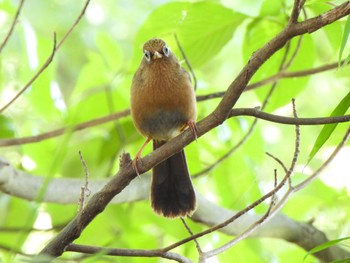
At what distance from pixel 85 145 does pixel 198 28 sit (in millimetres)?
821

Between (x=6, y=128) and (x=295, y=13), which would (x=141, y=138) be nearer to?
(x=6, y=128)

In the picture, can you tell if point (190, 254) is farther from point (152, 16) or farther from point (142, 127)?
point (152, 16)

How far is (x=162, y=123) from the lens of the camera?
2.68m

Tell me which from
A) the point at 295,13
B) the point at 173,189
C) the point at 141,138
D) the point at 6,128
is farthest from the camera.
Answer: the point at 141,138

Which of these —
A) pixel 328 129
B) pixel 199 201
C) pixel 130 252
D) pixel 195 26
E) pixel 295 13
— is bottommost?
pixel 130 252

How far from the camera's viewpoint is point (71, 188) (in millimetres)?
2402

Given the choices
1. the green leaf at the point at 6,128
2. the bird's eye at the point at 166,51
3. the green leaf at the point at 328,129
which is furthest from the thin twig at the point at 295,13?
the green leaf at the point at 6,128

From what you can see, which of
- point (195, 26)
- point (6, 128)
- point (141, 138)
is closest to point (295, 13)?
point (195, 26)

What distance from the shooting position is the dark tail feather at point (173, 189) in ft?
8.18

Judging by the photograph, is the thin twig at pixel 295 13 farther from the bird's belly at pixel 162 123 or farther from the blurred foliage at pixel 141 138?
the bird's belly at pixel 162 123

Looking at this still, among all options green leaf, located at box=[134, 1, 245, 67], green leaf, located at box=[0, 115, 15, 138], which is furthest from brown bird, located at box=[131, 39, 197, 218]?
green leaf, located at box=[0, 115, 15, 138]

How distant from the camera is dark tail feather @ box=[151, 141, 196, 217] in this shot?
8.18 feet

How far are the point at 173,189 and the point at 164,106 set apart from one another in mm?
345

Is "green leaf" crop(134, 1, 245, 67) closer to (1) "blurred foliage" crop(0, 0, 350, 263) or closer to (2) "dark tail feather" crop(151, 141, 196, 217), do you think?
(1) "blurred foliage" crop(0, 0, 350, 263)
